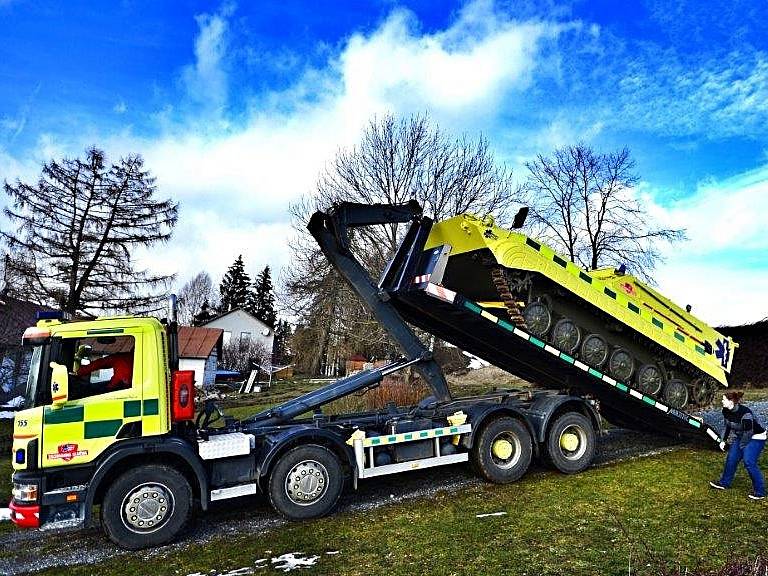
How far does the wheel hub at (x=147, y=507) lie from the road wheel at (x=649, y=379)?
6956 millimetres

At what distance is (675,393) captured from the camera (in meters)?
9.48

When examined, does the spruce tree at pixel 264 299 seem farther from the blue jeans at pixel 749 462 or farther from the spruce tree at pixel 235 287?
the blue jeans at pixel 749 462

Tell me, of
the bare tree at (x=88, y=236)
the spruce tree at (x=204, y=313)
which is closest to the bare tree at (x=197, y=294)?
the spruce tree at (x=204, y=313)

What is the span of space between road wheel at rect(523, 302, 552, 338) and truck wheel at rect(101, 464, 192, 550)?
4.81 m

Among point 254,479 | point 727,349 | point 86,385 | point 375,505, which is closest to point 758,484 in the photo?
point 727,349

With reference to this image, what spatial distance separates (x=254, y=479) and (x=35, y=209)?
20128 millimetres

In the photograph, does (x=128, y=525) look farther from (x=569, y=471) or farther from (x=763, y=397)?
(x=763, y=397)

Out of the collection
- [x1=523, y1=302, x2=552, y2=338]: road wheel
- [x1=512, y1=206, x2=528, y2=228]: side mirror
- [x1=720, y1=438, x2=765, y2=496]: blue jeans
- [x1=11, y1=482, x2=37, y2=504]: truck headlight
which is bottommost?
[x1=720, y1=438, x2=765, y2=496]: blue jeans

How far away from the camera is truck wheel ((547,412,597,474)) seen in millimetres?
8477

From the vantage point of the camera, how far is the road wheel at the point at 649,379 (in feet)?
30.3

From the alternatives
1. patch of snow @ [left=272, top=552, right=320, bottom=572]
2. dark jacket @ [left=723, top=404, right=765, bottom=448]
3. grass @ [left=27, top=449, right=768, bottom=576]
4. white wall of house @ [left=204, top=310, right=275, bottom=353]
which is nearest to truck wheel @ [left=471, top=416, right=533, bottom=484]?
grass @ [left=27, top=449, right=768, bottom=576]

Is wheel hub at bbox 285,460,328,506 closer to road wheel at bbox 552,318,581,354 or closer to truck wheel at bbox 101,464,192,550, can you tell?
truck wheel at bbox 101,464,192,550

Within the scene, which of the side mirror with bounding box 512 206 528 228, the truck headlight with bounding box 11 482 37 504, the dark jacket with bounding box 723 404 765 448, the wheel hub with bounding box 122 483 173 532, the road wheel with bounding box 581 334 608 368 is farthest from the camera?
the road wheel with bounding box 581 334 608 368

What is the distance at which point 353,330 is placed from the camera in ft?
81.7
